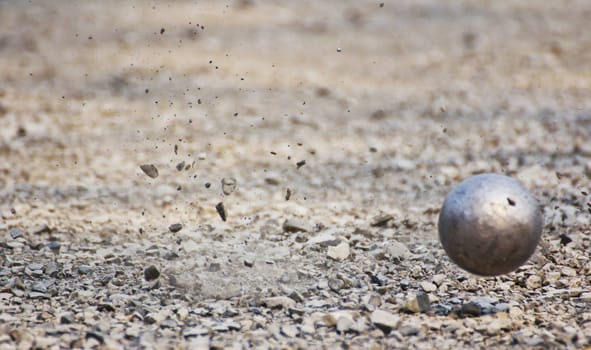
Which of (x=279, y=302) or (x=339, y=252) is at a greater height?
(x=339, y=252)

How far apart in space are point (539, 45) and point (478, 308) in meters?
4.51

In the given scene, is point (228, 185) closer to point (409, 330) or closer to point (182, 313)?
point (182, 313)

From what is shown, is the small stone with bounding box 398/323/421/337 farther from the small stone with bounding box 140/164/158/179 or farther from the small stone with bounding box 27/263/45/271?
the small stone with bounding box 140/164/158/179

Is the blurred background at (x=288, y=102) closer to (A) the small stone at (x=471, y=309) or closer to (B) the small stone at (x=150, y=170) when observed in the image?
(B) the small stone at (x=150, y=170)

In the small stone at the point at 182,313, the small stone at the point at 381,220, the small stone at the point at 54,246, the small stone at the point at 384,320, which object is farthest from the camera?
the small stone at the point at 381,220

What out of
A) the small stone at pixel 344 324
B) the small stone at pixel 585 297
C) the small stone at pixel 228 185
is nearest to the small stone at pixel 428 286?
the small stone at pixel 344 324

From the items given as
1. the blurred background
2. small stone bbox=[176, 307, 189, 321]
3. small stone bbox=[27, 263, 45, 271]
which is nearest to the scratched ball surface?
small stone bbox=[176, 307, 189, 321]

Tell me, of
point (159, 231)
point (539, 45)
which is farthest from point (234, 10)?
point (159, 231)

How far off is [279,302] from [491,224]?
0.90 metres

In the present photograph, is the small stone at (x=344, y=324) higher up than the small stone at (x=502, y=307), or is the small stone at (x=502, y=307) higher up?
the small stone at (x=502, y=307)

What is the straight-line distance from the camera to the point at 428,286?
3312mm

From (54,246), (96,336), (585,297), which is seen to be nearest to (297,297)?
(96,336)

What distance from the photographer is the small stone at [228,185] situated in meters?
4.39

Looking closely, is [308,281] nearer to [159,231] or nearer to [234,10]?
[159,231]
